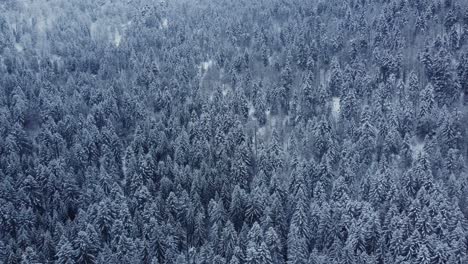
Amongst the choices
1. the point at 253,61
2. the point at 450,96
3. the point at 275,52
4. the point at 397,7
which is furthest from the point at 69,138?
the point at 397,7

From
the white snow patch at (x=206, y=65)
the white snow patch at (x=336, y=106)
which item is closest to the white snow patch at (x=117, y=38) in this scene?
the white snow patch at (x=206, y=65)

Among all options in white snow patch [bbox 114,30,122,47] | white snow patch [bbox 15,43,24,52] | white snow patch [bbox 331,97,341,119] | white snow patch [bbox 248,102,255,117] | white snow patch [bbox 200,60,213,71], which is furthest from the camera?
white snow patch [bbox 114,30,122,47]

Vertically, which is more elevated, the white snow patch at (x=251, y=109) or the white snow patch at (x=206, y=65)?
the white snow patch at (x=206, y=65)

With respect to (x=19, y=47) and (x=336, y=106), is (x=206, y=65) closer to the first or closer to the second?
(x=336, y=106)

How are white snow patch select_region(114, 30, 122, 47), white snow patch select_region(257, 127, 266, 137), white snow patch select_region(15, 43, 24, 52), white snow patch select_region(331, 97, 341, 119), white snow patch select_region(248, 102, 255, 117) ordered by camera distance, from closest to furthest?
white snow patch select_region(257, 127, 266, 137), white snow patch select_region(331, 97, 341, 119), white snow patch select_region(248, 102, 255, 117), white snow patch select_region(15, 43, 24, 52), white snow patch select_region(114, 30, 122, 47)

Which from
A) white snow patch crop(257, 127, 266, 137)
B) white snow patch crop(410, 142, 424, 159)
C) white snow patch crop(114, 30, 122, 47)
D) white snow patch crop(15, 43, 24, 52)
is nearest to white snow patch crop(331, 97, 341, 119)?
white snow patch crop(257, 127, 266, 137)

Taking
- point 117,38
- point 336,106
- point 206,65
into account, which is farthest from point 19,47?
point 336,106

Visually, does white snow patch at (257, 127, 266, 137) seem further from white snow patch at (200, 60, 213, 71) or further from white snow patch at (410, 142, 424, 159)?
white snow patch at (200, 60, 213, 71)

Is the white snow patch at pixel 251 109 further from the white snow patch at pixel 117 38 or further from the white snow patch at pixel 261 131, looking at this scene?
the white snow patch at pixel 117 38
